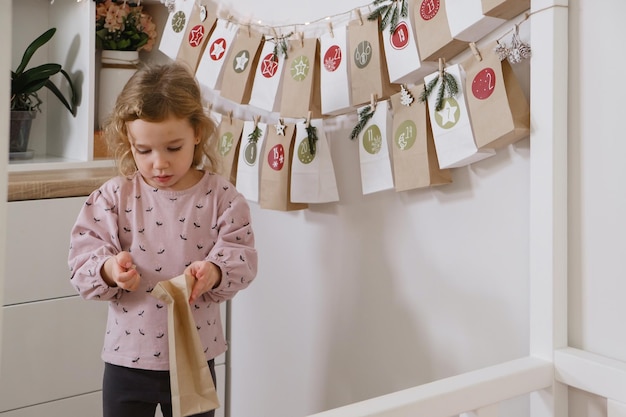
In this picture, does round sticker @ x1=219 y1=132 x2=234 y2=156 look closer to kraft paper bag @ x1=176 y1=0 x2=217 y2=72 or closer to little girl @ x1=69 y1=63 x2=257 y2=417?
kraft paper bag @ x1=176 y1=0 x2=217 y2=72

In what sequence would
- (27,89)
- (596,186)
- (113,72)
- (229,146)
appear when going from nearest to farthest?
(596,186)
(229,146)
(27,89)
(113,72)

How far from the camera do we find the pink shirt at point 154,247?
4.20 ft

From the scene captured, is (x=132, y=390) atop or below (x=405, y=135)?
below

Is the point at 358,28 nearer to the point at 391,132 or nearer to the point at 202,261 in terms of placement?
the point at 391,132

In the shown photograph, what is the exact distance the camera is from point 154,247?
4.22 feet

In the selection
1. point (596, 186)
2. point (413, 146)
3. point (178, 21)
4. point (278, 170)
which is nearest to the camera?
point (596, 186)

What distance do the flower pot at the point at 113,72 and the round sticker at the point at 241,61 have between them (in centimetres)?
56

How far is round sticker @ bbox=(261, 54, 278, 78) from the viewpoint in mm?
1537

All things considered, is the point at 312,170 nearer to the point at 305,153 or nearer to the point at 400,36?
the point at 305,153

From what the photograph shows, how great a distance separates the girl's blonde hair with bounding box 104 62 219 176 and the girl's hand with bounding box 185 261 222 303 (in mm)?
238

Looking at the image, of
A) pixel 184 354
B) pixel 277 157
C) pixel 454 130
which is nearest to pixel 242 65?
pixel 277 157

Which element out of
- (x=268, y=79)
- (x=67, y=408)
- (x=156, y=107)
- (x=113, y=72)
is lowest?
(x=67, y=408)

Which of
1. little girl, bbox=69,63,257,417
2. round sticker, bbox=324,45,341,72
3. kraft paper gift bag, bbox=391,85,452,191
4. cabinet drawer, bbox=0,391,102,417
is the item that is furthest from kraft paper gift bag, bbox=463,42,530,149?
cabinet drawer, bbox=0,391,102,417

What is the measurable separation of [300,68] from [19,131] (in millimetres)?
871
